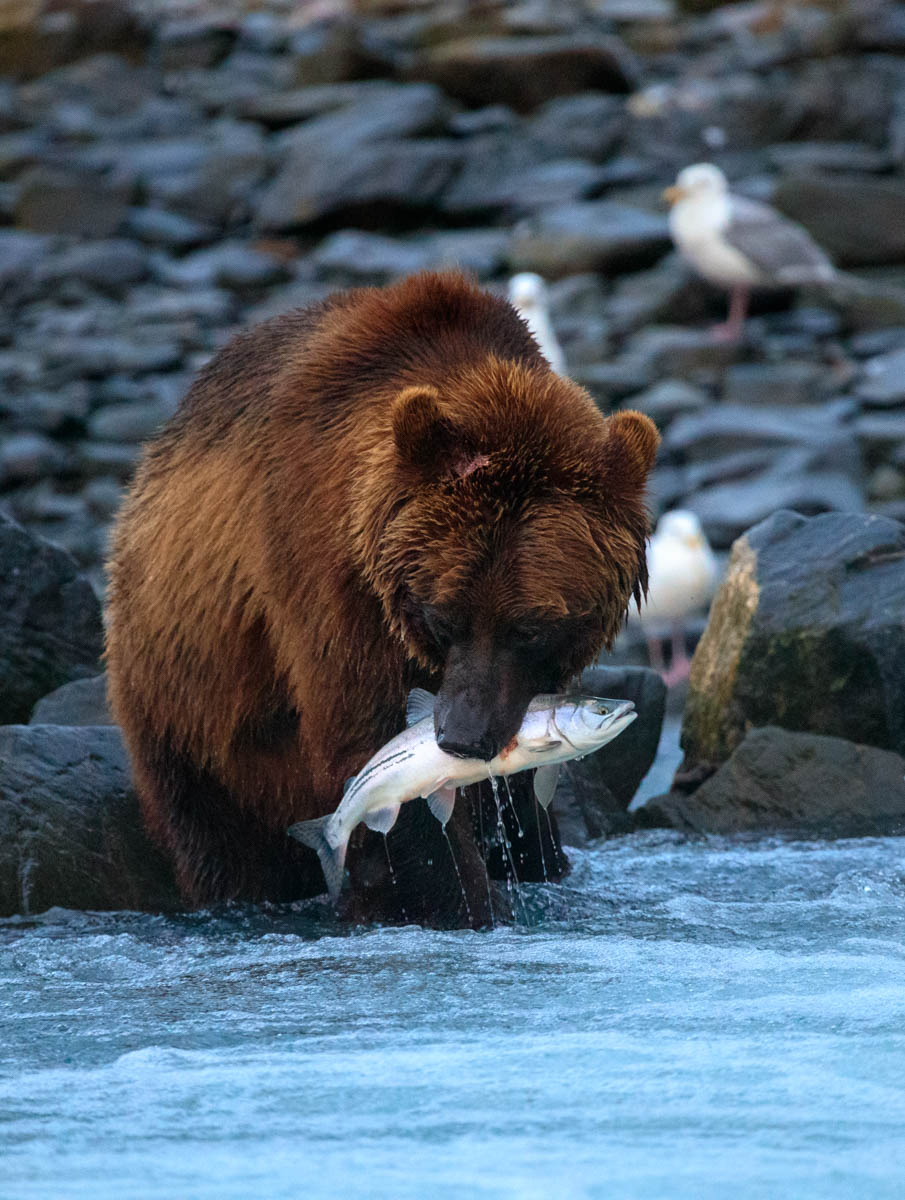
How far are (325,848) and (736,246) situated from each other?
10806 millimetres

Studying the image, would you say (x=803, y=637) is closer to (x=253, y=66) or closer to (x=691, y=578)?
(x=691, y=578)

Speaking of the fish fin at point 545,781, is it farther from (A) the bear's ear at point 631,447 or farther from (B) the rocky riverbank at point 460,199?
(B) the rocky riverbank at point 460,199

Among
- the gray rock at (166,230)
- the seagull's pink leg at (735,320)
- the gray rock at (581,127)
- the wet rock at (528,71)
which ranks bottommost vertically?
the seagull's pink leg at (735,320)

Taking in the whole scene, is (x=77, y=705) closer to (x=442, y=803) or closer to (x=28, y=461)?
(x=442, y=803)

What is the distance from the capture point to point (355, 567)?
172 inches

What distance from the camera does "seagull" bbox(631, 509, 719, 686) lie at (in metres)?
10.1

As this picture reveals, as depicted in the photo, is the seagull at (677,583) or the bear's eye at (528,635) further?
the seagull at (677,583)

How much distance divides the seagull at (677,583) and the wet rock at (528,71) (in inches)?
450

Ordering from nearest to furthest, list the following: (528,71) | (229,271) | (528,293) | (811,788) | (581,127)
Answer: (811,788) < (528,293) < (229,271) < (581,127) < (528,71)

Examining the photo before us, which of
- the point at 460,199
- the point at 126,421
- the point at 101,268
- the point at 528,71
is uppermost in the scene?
the point at 528,71

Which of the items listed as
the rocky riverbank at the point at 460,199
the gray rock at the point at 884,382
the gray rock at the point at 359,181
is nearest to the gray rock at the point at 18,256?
the rocky riverbank at the point at 460,199

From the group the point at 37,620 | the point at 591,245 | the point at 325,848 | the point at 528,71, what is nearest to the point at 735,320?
the point at 591,245

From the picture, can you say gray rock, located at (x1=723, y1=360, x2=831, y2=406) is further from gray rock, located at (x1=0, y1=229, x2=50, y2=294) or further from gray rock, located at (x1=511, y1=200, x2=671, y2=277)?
gray rock, located at (x1=0, y1=229, x2=50, y2=294)

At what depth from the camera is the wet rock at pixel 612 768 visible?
19.7 feet
